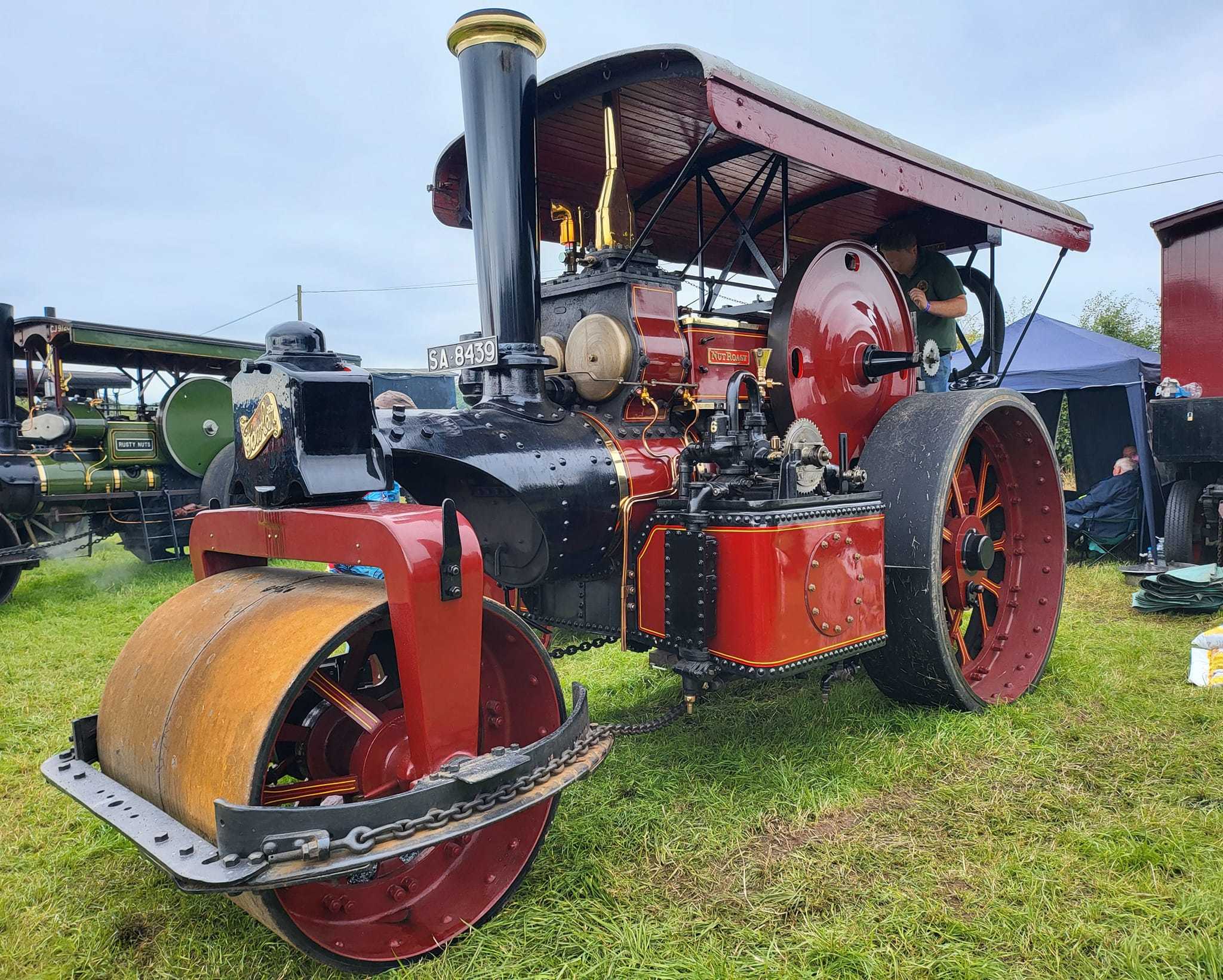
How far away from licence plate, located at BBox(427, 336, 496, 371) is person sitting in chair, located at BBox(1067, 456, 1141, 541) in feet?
21.7

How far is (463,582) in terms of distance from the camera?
1.77 m

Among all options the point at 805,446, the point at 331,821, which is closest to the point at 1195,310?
the point at 805,446

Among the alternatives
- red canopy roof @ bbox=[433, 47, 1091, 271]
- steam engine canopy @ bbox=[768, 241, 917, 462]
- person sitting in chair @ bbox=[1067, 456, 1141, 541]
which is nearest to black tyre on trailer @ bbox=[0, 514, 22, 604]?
red canopy roof @ bbox=[433, 47, 1091, 271]

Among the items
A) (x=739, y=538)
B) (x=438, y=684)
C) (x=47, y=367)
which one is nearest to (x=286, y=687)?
(x=438, y=684)

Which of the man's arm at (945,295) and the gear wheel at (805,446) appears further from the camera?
the man's arm at (945,295)

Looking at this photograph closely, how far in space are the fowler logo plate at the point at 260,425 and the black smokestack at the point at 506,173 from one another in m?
0.84

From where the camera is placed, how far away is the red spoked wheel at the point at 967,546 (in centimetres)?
301

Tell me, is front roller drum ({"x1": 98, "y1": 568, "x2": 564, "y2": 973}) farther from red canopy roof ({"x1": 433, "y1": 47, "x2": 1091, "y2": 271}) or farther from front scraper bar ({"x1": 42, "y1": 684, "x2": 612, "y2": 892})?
red canopy roof ({"x1": 433, "y1": 47, "x2": 1091, "y2": 271})

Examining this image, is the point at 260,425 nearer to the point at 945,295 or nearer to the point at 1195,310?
the point at 945,295

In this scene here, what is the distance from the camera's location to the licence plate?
254cm

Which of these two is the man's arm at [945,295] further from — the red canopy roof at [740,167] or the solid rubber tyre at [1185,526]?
the solid rubber tyre at [1185,526]

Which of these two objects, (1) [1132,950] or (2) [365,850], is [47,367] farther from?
(1) [1132,950]

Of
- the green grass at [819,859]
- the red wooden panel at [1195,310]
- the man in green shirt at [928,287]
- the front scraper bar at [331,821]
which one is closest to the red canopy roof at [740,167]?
the man in green shirt at [928,287]

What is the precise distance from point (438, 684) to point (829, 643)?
4.21ft
